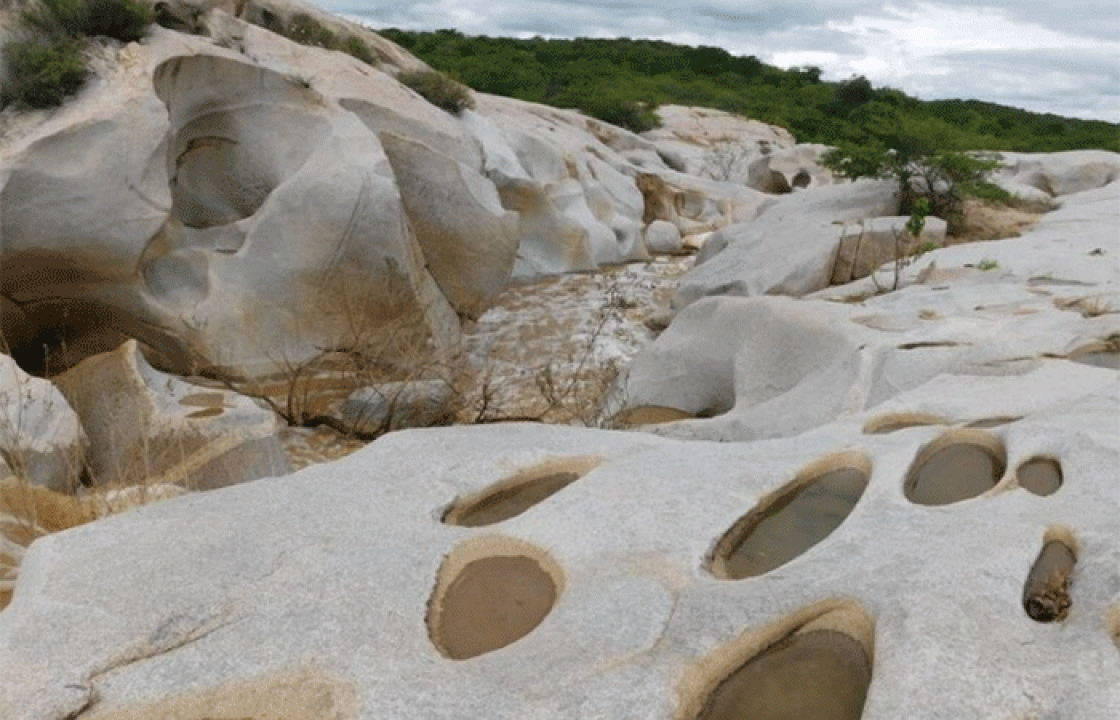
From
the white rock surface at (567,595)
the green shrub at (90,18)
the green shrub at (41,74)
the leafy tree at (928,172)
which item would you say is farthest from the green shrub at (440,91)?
the white rock surface at (567,595)

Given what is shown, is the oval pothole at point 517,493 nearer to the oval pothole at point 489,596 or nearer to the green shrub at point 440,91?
the oval pothole at point 489,596

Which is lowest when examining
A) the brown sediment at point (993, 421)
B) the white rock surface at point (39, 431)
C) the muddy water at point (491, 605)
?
the white rock surface at point (39, 431)

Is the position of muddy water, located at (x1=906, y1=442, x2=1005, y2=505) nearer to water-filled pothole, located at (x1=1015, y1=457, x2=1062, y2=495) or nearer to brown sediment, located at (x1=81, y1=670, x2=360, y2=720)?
water-filled pothole, located at (x1=1015, y1=457, x2=1062, y2=495)

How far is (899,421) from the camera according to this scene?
15.9 ft

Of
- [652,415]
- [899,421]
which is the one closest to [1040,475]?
[899,421]

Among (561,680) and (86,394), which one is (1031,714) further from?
(86,394)

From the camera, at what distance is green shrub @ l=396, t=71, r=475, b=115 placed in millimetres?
13992

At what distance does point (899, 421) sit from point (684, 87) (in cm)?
3900

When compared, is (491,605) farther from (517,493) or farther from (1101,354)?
(1101,354)

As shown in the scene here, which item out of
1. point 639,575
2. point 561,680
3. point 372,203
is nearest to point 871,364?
point 639,575

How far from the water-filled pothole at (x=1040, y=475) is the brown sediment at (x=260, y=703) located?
104 inches

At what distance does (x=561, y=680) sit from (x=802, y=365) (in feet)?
17.1

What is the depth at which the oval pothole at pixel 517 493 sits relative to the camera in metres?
3.76

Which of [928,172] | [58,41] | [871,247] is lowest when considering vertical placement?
[871,247]
